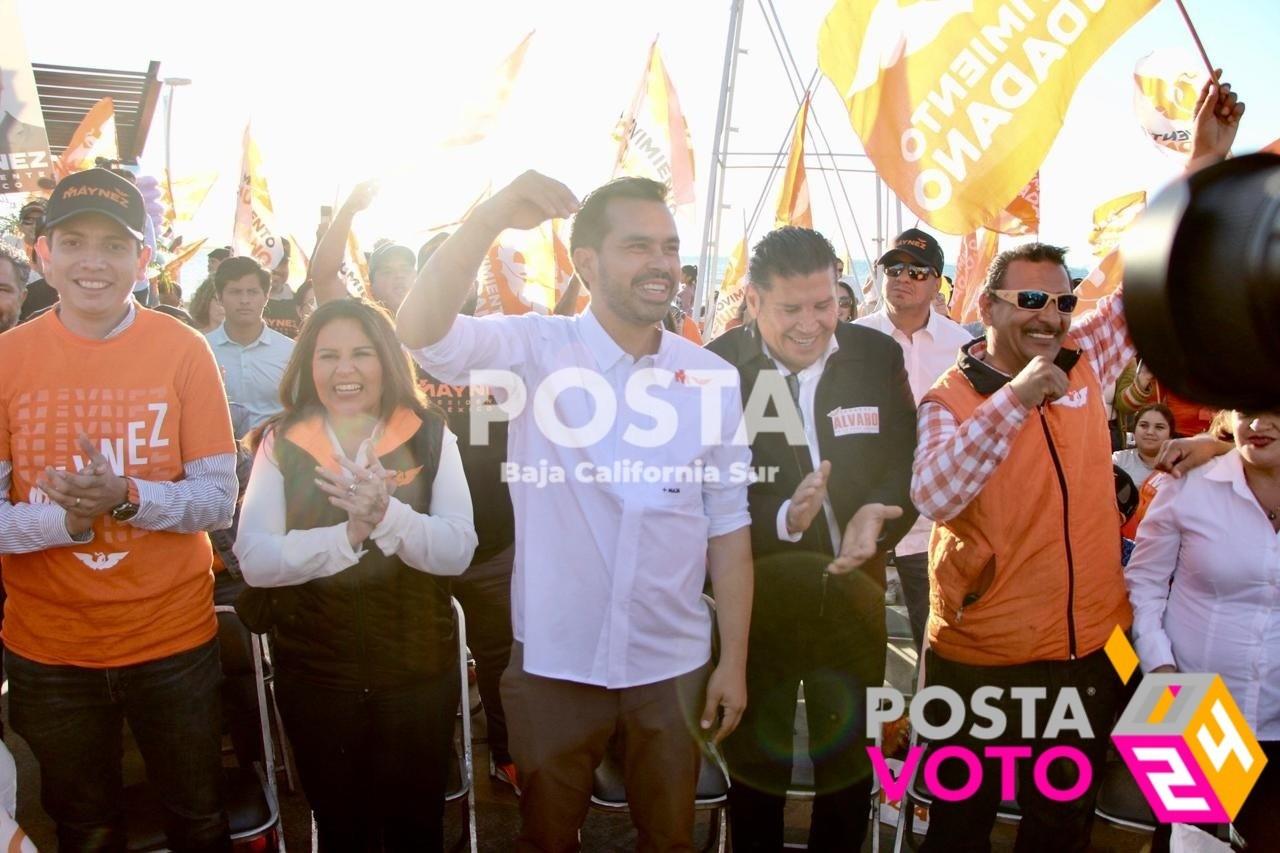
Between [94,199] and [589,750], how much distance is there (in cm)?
203

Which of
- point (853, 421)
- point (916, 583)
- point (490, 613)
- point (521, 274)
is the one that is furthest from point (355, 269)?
point (853, 421)

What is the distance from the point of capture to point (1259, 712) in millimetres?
2520

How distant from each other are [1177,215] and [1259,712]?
236 centimetres

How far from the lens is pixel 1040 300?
8.43 feet

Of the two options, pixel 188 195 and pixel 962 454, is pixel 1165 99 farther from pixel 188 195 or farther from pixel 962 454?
pixel 188 195

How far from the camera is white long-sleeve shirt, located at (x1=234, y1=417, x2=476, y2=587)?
2.33m

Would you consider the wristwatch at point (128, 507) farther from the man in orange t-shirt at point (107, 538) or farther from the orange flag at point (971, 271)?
the orange flag at point (971, 271)

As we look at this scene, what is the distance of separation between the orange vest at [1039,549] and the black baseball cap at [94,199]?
8.11ft

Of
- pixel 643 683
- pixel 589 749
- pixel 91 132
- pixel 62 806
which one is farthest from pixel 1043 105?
pixel 91 132

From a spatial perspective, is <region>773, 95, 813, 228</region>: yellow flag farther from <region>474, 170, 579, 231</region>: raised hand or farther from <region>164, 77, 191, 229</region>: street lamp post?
<region>164, 77, 191, 229</region>: street lamp post

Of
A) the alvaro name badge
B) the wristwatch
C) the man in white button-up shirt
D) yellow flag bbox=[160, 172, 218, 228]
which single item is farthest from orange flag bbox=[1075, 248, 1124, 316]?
yellow flag bbox=[160, 172, 218, 228]

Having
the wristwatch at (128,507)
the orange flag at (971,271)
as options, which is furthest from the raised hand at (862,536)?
the orange flag at (971,271)

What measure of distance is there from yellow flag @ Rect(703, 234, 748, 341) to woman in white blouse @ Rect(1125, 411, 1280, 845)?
495 cm

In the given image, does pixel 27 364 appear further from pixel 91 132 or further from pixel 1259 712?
pixel 91 132
